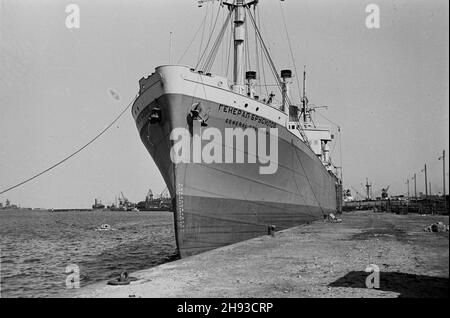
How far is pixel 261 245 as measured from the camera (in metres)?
13.0

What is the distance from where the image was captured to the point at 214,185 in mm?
12883

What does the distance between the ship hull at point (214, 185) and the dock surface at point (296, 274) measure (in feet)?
3.72

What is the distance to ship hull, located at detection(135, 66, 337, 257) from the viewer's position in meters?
12.0

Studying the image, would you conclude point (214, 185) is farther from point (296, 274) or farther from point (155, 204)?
point (155, 204)

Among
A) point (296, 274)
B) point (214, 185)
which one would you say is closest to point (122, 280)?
point (296, 274)

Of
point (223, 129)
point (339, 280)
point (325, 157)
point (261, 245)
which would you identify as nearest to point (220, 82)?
point (223, 129)

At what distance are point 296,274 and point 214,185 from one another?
538cm

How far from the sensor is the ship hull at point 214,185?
39.4 ft

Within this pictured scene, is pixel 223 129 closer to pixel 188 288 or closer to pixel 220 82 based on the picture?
pixel 220 82

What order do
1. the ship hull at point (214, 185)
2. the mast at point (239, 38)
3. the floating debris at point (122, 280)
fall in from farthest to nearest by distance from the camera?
1. the mast at point (239, 38)
2. the ship hull at point (214, 185)
3. the floating debris at point (122, 280)

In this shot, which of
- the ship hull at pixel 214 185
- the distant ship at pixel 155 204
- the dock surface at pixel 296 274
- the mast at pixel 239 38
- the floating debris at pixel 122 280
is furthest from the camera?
the distant ship at pixel 155 204

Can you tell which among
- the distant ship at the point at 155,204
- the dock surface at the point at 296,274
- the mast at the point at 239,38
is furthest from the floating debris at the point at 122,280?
the distant ship at the point at 155,204

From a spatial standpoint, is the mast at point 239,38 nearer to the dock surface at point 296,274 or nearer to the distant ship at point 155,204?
the dock surface at point 296,274
